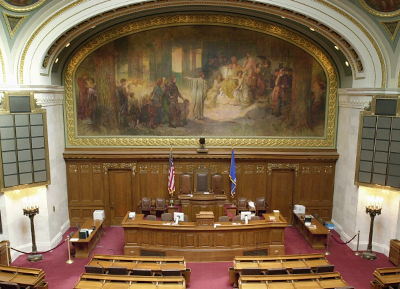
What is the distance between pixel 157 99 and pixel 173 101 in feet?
2.46

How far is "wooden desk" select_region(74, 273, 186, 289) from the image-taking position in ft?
33.4

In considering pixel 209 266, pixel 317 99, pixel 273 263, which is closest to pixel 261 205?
pixel 209 266

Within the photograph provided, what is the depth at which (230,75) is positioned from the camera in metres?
16.8

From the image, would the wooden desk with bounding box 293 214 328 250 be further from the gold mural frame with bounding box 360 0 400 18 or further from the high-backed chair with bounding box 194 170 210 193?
the gold mural frame with bounding box 360 0 400 18

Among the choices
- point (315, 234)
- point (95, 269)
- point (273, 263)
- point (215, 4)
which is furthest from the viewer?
point (315, 234)

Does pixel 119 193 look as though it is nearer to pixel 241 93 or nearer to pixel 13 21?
pixel 241 93

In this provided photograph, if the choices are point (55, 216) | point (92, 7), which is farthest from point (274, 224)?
point (92, 7)

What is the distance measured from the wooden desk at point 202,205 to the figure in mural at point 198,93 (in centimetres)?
387

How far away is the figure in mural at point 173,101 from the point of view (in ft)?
55.1

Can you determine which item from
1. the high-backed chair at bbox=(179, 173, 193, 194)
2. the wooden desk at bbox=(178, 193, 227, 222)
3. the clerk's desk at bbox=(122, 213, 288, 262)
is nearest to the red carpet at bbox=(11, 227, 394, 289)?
the clerk's desk at bbox=(122, 213, 288, 262)

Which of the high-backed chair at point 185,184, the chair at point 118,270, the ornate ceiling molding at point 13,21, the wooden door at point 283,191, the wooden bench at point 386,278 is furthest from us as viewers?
the wooden door at point 283,191

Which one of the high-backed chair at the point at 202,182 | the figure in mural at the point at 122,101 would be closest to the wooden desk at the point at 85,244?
the high-backed chair at the point at 202,182

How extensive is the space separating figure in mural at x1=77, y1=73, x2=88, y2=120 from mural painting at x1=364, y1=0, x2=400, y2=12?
473 inches

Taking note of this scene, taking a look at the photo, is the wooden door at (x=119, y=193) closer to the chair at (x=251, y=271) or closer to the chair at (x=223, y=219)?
the chair at (x=223, y=219)
